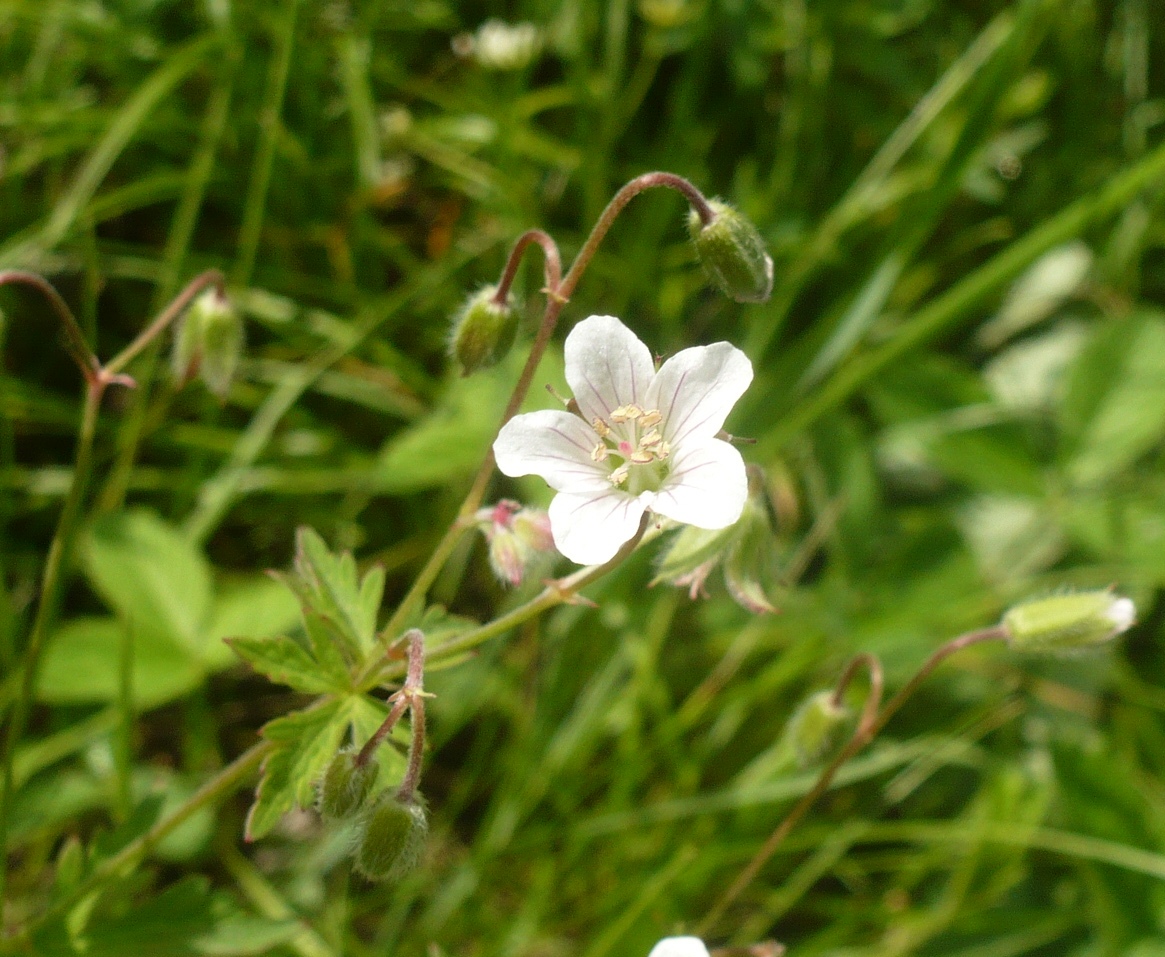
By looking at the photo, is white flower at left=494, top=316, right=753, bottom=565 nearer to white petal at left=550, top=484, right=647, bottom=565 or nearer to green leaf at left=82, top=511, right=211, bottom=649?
white petal at left=550, top=484, right=647, bottom=565

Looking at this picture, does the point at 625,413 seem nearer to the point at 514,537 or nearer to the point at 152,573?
the point at 514,537

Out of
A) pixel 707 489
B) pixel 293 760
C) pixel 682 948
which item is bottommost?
pixel 682 948

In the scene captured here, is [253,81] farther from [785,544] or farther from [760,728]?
[760,728]

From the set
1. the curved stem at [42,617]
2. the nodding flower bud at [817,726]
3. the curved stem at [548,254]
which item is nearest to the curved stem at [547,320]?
the curved stem at [548,254]

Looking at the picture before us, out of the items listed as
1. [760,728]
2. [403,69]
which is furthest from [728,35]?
[760,728]

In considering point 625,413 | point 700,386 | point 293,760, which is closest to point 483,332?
point 625,413

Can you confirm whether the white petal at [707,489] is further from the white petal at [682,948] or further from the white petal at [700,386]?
the white petal at [682,948]
